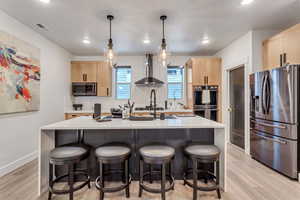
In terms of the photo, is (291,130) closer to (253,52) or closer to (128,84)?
(253,52)

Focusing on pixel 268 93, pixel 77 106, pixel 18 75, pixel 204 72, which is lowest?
pixel 77 106

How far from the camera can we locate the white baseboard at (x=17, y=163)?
2560mm

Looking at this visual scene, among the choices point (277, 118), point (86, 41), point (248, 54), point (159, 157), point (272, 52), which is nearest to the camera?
point (159, 157)

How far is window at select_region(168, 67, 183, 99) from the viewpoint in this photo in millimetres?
5371

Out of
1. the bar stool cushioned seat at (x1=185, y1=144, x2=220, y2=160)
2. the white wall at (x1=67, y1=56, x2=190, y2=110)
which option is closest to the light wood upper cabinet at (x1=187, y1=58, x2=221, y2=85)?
the white wall at (x1=67, y1=56, x2=190, y2=110)

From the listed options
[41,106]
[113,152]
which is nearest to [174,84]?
[41,106]

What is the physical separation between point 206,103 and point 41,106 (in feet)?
13.7

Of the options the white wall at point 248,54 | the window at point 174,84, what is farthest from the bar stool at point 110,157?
the window at point 174,84

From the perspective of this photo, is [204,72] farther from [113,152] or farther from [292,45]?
[113,152]

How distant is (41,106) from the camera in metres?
3.52

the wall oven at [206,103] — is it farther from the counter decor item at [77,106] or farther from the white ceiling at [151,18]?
the counter decor item at [77,106]

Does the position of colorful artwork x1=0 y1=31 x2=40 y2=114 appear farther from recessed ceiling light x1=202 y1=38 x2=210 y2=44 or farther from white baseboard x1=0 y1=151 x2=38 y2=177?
recessed ceiling light x1=202 y1=38 x2=210 y2=44

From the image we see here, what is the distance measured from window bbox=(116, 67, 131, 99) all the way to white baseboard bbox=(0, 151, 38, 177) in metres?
2.79

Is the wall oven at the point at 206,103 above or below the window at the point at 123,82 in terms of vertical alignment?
below
